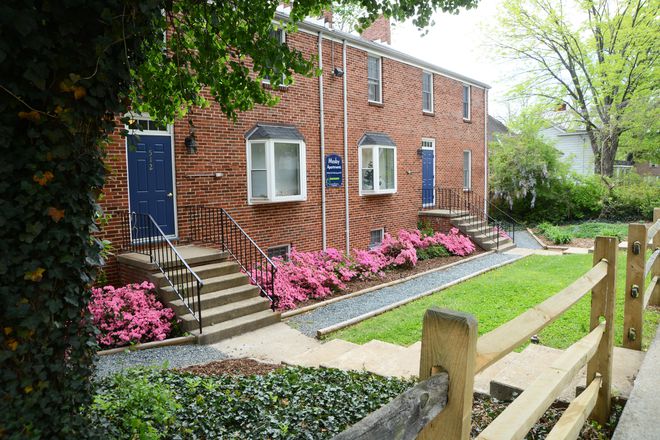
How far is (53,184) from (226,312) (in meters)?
5.52

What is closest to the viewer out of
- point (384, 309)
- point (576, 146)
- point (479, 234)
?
point (384, 309)

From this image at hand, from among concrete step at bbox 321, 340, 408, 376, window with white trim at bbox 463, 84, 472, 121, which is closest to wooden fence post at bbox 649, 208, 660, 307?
concrete step at bbox 321, 340, 408, 376

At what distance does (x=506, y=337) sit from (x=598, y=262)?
2.10m

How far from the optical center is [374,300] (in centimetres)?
940

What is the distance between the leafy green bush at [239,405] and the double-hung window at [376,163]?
9918 millimetres

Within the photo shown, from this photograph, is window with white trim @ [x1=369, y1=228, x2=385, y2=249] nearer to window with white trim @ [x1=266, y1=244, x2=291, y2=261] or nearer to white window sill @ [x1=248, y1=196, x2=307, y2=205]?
window with white trim @ [x1=266, y1=244, x2=291, y2=261]

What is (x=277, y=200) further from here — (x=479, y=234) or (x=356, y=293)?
(x=479, y=234)

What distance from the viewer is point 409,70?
1573 centimetres

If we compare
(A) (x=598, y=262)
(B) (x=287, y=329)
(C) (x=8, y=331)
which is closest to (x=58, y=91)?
(C) (x=8, y=331)

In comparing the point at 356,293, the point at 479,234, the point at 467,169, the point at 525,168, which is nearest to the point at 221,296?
the point at 356,293

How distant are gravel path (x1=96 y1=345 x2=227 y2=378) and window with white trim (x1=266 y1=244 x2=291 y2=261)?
15.0ft

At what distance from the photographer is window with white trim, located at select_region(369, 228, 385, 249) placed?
1450 cm

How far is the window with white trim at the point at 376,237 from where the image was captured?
47.6 feet

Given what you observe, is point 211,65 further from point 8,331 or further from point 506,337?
point 506,337
